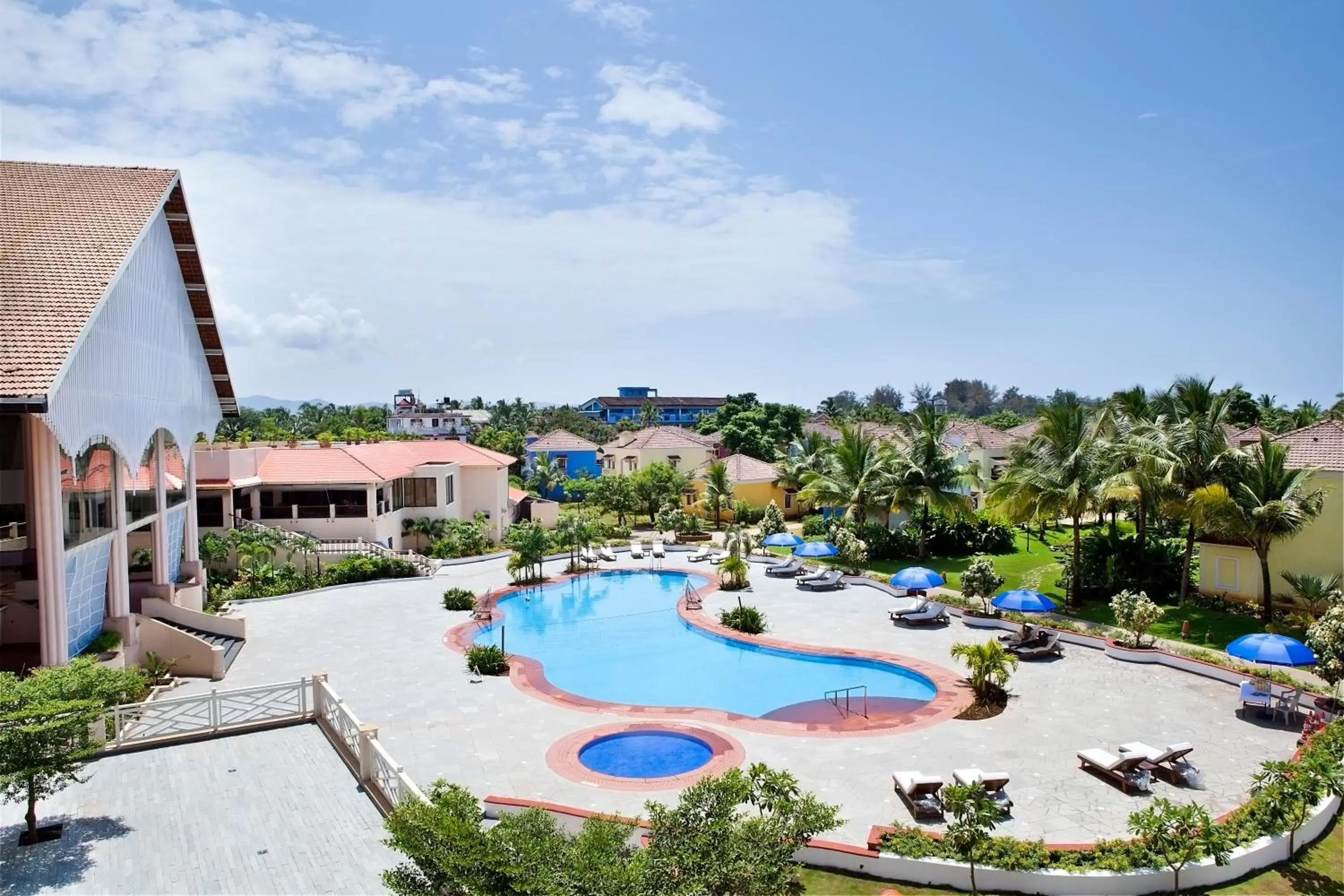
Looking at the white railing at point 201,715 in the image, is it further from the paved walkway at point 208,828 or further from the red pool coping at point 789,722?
the red pool coping at point 789,722

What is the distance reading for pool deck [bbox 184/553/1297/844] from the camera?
13750mm

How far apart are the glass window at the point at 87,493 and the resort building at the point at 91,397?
0.15ft

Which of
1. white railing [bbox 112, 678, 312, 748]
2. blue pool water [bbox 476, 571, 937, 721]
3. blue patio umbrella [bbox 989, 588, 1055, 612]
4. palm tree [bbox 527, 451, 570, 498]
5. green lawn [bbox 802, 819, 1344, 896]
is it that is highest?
palm tree [bbox 527, 451, 570, 498]

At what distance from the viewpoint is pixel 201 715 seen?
1619 cm

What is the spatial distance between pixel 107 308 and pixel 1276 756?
23.9 metres

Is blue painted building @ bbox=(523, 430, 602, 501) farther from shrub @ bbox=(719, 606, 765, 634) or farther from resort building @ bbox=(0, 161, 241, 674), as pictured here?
resort building @ bbox=(0, 161, 241, 674)

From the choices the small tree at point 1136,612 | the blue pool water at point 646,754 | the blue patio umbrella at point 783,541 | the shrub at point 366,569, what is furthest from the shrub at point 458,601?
the small tree at point 1136,612

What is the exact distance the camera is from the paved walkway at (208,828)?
1055 centimetres

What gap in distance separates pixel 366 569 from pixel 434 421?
9052 cm

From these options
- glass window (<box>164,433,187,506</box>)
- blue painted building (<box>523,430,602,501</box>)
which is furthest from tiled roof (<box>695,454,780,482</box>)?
glass window (<box>164,433,187,506</box>)

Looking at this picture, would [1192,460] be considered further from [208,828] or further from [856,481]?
[208,828]

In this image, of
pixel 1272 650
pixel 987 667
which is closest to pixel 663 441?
pixel 987 667

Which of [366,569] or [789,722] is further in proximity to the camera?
[366,569]

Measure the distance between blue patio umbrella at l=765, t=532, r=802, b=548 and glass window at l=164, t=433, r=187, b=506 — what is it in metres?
21.7
